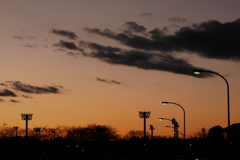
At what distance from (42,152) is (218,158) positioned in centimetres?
9632

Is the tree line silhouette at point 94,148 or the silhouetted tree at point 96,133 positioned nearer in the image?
the tree line silhouette at point 94,148

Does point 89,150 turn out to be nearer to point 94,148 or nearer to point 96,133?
point 94,148

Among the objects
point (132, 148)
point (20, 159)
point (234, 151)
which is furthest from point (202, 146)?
point (132, 148)

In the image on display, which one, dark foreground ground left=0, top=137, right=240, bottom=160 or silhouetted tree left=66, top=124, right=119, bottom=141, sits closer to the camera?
dark foreground ground left=0, top=137, right=240, bottom=160

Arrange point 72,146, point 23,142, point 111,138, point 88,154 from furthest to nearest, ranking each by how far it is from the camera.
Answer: point 111,138
point 72,146
point 88,154
point 23,142

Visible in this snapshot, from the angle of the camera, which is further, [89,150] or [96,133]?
[96,133]

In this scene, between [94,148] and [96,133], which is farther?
[96,133]

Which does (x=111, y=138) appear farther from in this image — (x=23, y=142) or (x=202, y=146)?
(x=202, y=146)

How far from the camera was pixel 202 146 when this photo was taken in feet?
277

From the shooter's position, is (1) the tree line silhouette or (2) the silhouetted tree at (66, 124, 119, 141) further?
(2) the silhouetted tree at (66, 124, 119, 141)

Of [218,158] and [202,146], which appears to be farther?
[202,146]

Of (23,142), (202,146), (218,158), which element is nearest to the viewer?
(218,158)

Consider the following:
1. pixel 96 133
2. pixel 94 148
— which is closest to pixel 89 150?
pixel 94 148

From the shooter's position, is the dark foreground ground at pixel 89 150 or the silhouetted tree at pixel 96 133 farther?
the silhouetted tree at pixel 96 133
